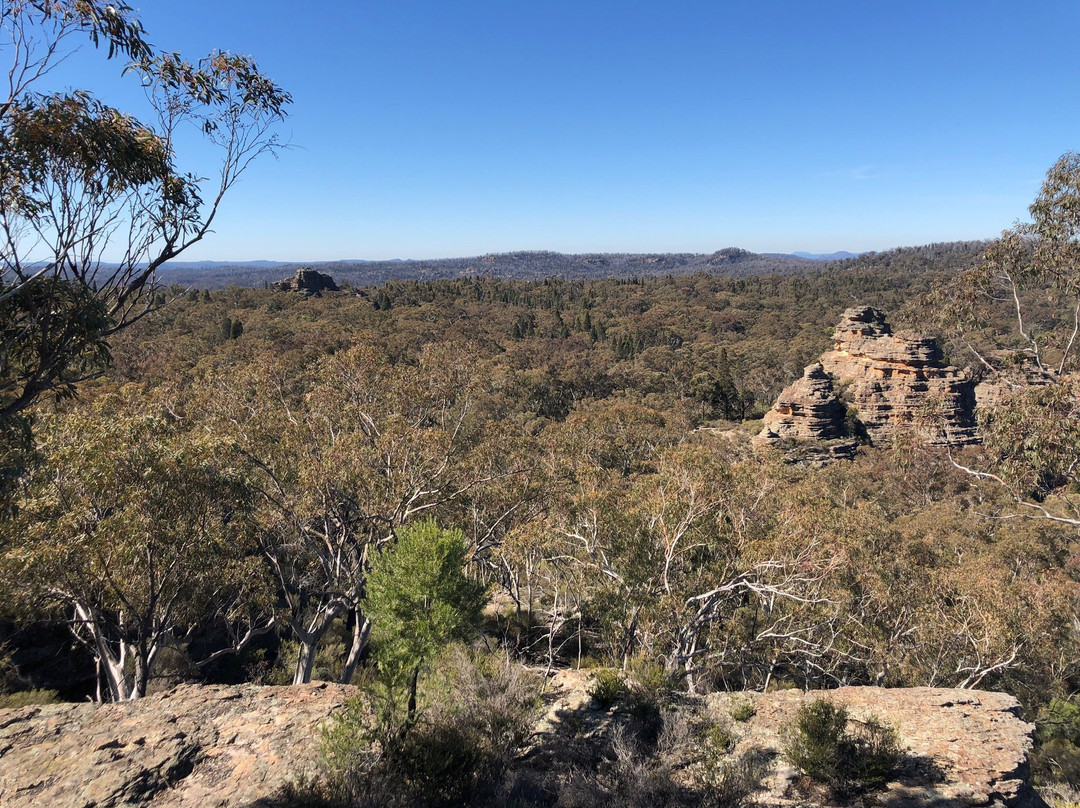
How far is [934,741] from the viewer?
791cm

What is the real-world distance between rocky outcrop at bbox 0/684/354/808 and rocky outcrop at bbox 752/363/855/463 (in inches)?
1718

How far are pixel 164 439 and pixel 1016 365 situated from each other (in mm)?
18421

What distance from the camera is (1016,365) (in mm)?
11922

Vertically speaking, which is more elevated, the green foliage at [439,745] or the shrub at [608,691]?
the green foliage at [439,745]

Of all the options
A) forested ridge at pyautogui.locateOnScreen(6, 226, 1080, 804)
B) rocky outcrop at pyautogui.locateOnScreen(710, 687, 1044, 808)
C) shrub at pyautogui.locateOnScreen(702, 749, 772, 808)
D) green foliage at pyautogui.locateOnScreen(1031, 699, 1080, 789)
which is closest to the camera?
shrub at pyautogui.locateOnScreen(702, 749, 772, 808)

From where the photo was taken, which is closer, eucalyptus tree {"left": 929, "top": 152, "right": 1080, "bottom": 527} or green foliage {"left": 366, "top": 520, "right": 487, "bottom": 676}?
green foliage {"left": 366, "top": 520, "right": 487, "bottom": 676}

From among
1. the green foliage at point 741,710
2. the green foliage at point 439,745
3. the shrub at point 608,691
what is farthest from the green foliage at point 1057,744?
the green foliage at point 439,745

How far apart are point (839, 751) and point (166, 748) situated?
29.6 feet

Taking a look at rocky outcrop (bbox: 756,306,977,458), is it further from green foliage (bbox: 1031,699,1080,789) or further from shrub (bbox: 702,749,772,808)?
shrub (bbox: 702,749,772,808)

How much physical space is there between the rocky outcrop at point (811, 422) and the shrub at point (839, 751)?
4049 centimetres

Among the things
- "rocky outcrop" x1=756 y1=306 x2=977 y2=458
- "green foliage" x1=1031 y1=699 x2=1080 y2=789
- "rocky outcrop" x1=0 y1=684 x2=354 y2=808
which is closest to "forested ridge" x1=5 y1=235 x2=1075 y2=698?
"green foliage" x1=1031 y1=699 x2=1080 y2=789

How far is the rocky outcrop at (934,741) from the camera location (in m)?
6.82

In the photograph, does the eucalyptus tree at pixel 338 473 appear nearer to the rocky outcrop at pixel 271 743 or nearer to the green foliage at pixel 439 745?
the rocky outcrop at pixel 271 743

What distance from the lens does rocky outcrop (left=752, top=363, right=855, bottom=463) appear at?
45.7 meters
